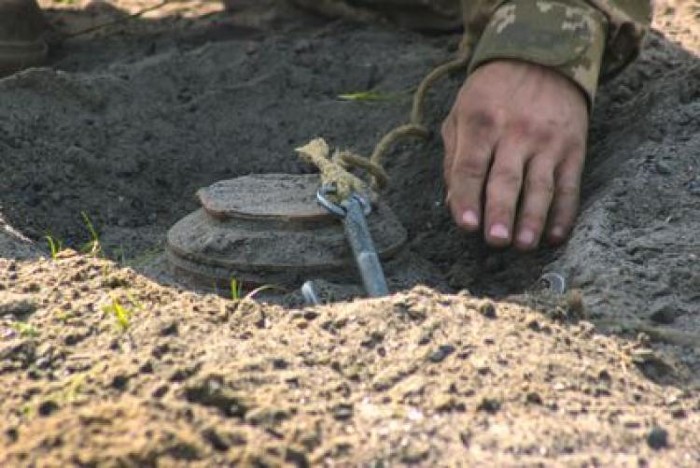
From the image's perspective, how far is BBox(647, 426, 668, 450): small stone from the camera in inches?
61.9

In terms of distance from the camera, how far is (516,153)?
2.42m

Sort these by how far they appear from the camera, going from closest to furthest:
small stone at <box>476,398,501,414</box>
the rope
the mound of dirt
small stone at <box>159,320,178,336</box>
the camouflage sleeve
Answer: the mound of dirt, small stone at <box>476,398,501,414</box>, small stone at <box>159,320,178,336</box>, the rope, the camouflage sleeve

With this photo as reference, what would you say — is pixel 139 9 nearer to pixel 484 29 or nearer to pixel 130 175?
pixel 130 175

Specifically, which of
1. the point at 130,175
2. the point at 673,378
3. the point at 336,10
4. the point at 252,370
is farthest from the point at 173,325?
the point at 336,10

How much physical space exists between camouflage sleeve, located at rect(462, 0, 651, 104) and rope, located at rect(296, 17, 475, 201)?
20cm

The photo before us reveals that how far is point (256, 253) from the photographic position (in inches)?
88.7

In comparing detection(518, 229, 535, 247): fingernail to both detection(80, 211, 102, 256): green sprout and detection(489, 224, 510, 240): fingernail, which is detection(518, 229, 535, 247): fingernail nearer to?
detection(489, 224, 510, 240): fingernail

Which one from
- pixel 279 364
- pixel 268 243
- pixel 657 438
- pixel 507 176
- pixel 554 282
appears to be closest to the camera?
pixel 657 438

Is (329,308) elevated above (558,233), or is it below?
above

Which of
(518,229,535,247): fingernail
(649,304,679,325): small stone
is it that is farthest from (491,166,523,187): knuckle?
(649,304,679,325): small stone

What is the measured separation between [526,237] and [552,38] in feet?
1.74

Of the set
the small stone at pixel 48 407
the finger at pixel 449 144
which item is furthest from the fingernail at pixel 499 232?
the small stone at pixel 48 407

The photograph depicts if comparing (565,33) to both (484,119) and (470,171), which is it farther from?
(470,171)

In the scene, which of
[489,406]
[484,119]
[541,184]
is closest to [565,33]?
[484,119]
